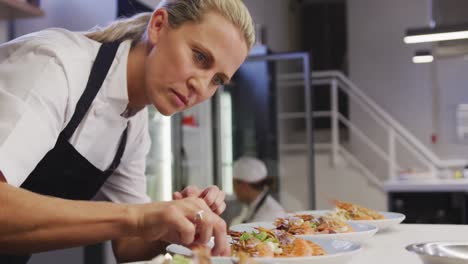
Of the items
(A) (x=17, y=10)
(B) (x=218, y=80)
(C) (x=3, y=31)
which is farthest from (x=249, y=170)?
(B) (x=218, y=80)

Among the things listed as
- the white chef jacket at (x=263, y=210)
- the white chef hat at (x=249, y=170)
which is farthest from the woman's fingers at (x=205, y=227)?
the white chef hat at (x=249, y=170)

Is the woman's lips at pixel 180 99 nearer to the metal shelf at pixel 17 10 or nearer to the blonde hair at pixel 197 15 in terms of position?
the blonde hair at pixel 197 15

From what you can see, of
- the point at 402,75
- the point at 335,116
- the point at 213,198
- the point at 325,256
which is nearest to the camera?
the point at 325,256

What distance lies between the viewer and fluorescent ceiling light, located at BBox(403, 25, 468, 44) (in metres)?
3.52

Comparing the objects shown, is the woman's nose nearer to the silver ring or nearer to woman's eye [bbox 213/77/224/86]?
woman's eye [bbox 213/77/224/86]

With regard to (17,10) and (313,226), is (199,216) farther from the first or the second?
(17,10)

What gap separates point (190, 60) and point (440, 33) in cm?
293

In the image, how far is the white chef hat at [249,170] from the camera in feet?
14.7

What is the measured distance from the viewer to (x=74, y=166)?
1.21 meters

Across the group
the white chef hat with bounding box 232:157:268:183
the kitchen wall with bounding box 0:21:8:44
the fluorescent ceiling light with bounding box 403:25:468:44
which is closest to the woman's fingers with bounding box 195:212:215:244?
the kitchen wall with bounding box 0:21:8:44

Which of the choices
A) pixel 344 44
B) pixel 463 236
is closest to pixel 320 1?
pixel 344 44

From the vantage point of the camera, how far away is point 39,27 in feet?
8.57

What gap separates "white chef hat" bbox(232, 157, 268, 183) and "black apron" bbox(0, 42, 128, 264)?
123 inches

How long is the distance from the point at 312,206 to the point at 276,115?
1.49m
